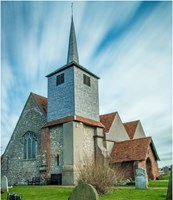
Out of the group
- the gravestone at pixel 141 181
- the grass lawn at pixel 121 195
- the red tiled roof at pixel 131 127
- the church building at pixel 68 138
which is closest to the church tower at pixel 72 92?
the church building at pixel 68 138

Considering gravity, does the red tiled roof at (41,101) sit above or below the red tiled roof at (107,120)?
above

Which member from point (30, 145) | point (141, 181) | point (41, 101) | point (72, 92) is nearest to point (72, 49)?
point (72, 92)

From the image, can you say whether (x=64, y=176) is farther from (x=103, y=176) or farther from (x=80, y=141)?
(x=103, y=176)

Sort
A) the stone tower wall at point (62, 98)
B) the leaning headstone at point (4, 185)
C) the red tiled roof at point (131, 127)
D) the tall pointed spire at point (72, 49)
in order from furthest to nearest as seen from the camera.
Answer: the red tiled roof at point (131, 127), the tall pointed spire at point (72, 49), the stone tower wall at point (62, 98), the leaning headstone at point (4, 185)

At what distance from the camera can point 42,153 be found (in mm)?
24281

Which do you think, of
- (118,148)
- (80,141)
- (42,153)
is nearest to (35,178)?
(42,153)

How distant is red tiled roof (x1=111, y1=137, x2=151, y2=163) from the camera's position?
23234mm

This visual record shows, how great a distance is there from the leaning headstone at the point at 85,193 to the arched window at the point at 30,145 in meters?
18.3

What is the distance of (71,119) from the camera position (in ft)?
74.5

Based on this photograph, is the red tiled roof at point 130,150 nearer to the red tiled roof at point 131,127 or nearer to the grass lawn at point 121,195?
the red tiled roof at point 131,127

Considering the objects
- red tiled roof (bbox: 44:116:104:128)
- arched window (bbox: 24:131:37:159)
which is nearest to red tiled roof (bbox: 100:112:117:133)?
red tiled roof (bbox: 44:116:104:128)

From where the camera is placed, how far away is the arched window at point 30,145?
26266mm

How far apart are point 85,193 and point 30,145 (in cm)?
1983

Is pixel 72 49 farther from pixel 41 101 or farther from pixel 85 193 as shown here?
pixel 85 193
